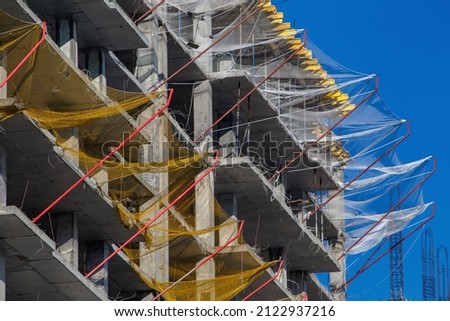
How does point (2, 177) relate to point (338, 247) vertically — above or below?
above

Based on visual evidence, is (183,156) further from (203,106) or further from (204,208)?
(203,106)

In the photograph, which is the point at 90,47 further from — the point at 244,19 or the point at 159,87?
the point at 244,19

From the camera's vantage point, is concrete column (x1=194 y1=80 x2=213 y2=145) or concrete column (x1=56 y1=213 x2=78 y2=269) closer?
concrete column (x1=56 y1=213 x2=78 y2=269)

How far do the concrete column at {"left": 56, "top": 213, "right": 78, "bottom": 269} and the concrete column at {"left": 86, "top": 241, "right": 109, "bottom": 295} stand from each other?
5.20ft

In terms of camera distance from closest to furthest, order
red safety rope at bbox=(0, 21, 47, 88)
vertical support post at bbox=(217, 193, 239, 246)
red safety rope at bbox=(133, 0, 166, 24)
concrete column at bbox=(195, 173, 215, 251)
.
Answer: red safety rope at bbox=(0, 21, 47, 88) < red safety rope at bbox=(133, 0, 166, 24) < concrete column at bbox=(195, 173, 215, 251) < vertical support post at bbox=(217, 193, 239, 246)

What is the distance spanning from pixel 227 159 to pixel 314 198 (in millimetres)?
13552

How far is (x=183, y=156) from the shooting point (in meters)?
63.5

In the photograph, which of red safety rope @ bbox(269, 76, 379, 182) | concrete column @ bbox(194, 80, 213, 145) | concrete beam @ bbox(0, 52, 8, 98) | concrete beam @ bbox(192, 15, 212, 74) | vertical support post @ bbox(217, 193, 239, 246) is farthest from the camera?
red safety rope @ bbox(269, 76, 379, 182)

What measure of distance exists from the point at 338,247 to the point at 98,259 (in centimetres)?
2476

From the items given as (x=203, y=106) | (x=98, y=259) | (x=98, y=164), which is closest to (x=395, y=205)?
(x=203, y=106)

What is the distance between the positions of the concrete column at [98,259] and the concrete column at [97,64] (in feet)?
16.7

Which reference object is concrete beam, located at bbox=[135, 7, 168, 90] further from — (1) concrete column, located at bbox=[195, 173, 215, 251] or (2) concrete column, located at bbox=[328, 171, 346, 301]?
(2) concrete column, located at bbox=[328, 171, 346, 301]

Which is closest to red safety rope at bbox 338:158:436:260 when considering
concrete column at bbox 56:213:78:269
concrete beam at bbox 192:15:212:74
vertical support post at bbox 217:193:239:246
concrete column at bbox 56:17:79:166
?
vertical support post at bbox 217:193:239:246

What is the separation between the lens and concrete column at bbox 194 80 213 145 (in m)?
70.3
